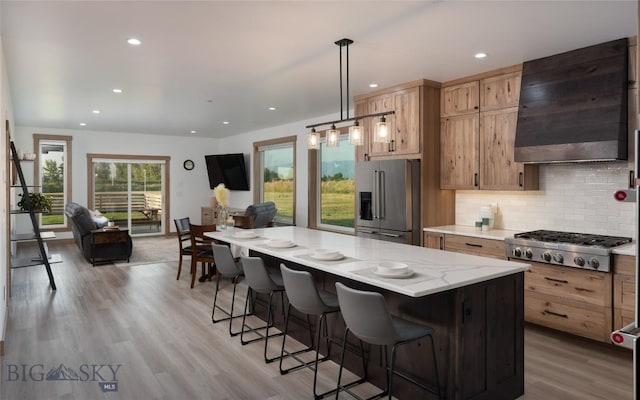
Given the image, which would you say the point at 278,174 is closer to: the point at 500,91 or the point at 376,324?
the point at 500,91

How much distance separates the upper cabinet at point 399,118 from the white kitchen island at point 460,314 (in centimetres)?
233

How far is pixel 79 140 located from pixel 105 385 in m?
8.38

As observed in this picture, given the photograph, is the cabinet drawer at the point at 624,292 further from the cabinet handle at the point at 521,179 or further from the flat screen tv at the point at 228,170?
the flat screen tv at the point at 228,170

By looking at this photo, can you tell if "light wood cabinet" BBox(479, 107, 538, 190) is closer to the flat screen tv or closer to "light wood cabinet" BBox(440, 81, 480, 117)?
"light wood cabinet" BBox(440, 81, 480, 117)

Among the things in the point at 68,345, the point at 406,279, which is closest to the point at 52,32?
the point at 68,345

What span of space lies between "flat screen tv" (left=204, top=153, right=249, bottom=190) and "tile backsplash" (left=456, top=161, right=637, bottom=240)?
667cm

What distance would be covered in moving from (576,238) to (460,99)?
1969 mm

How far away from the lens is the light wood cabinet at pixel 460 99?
4699 millimetres

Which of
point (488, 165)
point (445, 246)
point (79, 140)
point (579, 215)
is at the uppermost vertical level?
point (79, 140)

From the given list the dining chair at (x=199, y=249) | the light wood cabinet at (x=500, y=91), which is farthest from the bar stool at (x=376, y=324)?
the dining chair at (x=199, y=249)

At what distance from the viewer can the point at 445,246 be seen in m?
4.76

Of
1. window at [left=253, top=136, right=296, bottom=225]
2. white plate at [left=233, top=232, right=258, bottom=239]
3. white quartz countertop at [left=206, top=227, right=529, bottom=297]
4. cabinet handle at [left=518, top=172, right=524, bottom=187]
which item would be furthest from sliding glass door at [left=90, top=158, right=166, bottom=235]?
cabinet handle at [left=518, top=172, right=524, bottom=187]

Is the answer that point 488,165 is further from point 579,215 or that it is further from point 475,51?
point 475,51

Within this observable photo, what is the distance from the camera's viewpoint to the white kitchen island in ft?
7.86
